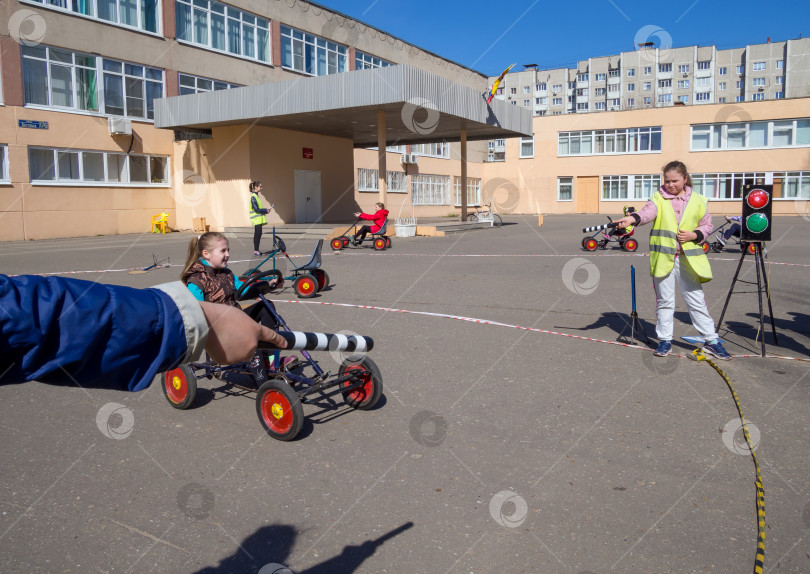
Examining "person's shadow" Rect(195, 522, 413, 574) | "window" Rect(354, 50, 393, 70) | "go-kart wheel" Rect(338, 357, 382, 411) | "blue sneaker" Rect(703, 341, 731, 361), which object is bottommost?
"person's shadow" Rect(195, 522, 413, 574)

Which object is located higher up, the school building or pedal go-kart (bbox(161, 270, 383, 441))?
the school building

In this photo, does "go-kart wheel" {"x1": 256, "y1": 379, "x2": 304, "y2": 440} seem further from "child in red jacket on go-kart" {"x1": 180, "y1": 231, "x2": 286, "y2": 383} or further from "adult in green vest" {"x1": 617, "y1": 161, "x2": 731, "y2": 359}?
"adult in green vest" {"x1": 617, "y1": 161, "x2": 731, "y2": 359}

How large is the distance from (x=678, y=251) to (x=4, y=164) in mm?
23648

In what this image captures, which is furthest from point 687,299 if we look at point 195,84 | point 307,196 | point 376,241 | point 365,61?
point 365,61

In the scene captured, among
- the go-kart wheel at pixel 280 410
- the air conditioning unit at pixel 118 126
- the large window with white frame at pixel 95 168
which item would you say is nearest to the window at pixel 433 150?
the large window with white frame at pixel 95 168

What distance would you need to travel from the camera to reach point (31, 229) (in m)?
23.8

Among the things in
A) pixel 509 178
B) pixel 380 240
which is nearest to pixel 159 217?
pixel 380 240

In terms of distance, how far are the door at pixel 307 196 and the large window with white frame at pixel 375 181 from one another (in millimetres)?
5523

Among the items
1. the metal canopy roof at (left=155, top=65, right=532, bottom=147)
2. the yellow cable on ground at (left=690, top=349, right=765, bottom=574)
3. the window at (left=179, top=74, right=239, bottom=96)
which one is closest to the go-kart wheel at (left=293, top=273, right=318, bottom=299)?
the yellow cable on ground at (left=690, top=349, right=765, bottom=574)

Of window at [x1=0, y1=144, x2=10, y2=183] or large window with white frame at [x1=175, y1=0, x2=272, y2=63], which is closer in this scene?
window at [x1=0, y1=144, x2=10, y2=183]

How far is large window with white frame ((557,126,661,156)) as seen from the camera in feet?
165

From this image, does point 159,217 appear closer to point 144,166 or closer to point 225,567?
point 144,166

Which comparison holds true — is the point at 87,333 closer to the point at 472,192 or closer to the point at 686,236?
the point at 686,236

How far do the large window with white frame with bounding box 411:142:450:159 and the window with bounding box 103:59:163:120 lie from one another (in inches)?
791
